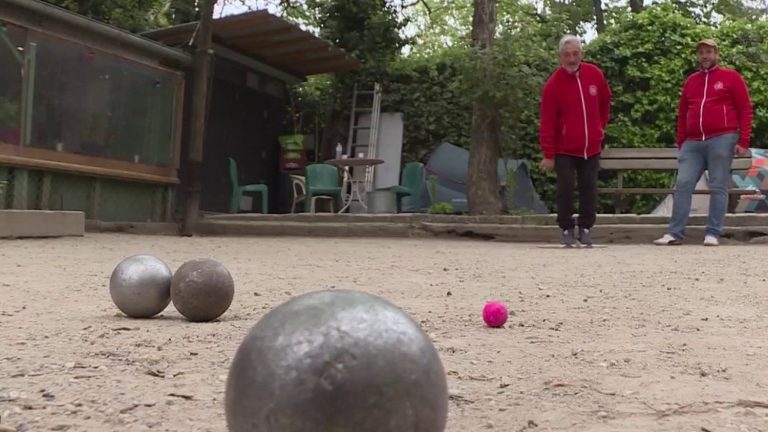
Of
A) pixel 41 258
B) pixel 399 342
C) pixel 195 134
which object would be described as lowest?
pixel 41 258

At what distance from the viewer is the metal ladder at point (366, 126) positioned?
14.4 metres

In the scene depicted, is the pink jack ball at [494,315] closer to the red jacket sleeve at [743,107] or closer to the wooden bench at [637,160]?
the red jacket sleeve at [743,107]

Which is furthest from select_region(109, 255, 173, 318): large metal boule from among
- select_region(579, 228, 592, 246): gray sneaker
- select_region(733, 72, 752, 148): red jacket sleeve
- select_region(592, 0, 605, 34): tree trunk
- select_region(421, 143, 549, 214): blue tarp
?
select_region(592, 0, 605, 34): tree trunk

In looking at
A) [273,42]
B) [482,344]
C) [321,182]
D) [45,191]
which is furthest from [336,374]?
[273,42]

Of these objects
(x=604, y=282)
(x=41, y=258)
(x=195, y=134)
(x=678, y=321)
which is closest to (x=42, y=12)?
(x=195, y=134)

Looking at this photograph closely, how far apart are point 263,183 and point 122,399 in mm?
12652

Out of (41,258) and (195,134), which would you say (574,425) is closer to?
(41,258)

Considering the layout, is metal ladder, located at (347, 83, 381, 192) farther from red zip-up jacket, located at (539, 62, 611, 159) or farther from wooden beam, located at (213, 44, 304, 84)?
red zip-up jacket, located at (539, 62, 611, 159)

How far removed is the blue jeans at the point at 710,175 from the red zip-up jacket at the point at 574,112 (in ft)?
3.66

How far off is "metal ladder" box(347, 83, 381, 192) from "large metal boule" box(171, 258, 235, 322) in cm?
1081

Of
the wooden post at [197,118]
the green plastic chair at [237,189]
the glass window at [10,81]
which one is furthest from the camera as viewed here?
the green plastic chair at [237,189]

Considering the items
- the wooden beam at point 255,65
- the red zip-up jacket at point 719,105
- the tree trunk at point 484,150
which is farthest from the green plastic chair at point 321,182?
the red zip-up jacket at point 719,105

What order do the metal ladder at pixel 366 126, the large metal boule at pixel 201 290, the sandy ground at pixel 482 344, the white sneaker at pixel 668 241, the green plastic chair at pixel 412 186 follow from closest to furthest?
the sandy ground at pixel 482 344 → the large metal boule at pixel 201 290 → the white sneaker at pixel 668 241 → the green plastic chair at pixel 412 186 → the metal ladder at pixel 366 126

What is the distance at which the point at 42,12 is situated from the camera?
9.21 meters
